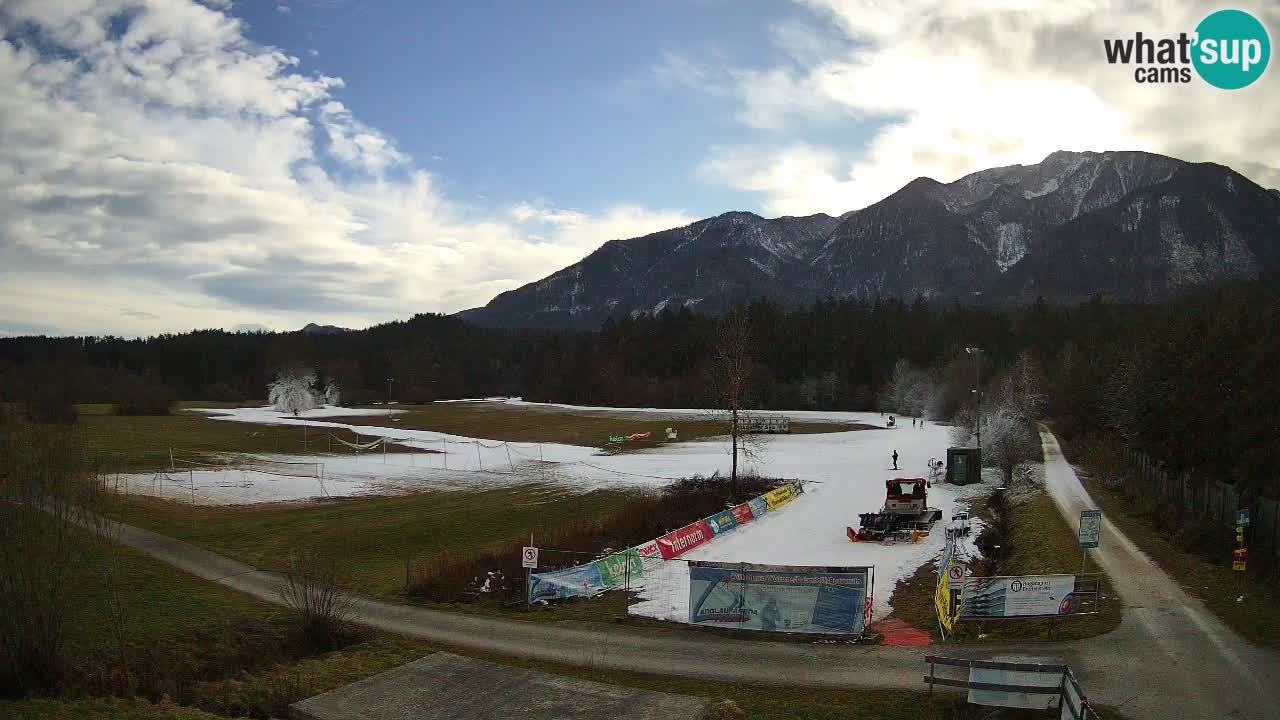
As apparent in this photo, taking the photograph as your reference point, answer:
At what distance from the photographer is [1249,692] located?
1498cm

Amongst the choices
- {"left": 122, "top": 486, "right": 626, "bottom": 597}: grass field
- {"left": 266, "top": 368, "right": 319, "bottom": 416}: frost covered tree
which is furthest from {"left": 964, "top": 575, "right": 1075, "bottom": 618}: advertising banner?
{"left": 266, "top": 368, "right": 319, "bottom": 416}: frost covered tree

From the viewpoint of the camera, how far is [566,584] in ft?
83.3

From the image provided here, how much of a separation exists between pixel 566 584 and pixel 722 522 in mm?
13430

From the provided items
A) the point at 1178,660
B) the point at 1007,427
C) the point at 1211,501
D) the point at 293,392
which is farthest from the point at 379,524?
the point at 293,392

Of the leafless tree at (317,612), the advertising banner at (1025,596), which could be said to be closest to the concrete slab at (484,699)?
the leafless tree at (317,612)

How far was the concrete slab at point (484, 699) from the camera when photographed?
51.3 feet

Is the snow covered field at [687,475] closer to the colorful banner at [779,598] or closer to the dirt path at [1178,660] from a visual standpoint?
the colorful banner at [779,598]

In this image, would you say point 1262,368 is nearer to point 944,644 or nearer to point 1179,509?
point 1179,509

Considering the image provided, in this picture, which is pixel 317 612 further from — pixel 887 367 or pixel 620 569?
pixel 887 367

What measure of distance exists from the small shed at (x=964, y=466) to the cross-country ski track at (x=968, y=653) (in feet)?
79.9

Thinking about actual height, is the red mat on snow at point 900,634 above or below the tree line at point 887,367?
below

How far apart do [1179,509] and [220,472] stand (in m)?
61.4

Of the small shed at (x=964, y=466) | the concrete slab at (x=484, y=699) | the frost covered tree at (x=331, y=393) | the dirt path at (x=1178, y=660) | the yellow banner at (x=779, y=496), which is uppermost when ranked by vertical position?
the frost covered tree at (x=331, y=393)

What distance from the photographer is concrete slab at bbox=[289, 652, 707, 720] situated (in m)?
15.6
